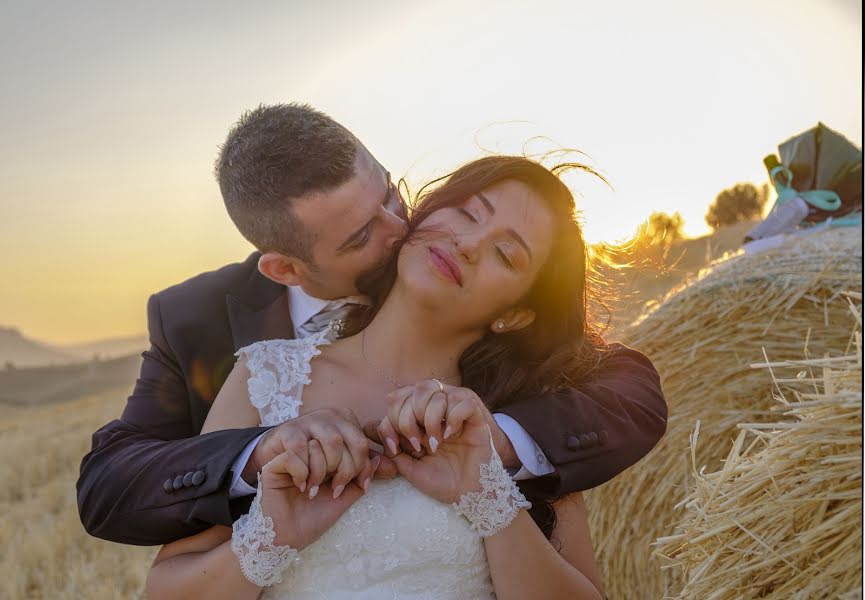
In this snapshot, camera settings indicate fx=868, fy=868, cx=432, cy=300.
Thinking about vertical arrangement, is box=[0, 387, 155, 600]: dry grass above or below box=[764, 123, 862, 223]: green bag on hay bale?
below

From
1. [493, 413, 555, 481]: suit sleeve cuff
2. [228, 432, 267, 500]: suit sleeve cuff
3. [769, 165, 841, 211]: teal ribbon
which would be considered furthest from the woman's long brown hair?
[769, 165, 841, 211]: teal ribbon

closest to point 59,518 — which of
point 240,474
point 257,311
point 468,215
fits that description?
point 257,311

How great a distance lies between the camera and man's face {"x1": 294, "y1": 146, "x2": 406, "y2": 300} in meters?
2.85

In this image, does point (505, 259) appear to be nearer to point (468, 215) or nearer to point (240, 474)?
point (468, 215)

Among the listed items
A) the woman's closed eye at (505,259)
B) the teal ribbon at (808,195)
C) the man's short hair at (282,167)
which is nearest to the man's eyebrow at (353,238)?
the man's short hair at (282,167)

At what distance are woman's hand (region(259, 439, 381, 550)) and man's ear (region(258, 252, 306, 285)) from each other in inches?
33.5

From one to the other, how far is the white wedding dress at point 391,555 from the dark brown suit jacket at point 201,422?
0.27 metres

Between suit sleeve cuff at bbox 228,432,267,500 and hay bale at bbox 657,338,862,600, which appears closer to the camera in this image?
hay bale at bbox 657,338,862,600

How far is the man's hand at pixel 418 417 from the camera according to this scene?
219cm

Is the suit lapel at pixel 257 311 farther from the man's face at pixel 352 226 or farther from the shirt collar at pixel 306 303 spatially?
the man's face at pixel 352 226

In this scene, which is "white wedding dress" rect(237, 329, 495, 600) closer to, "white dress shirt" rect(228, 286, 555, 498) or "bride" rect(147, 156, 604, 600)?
"bride" rect(147, 156, 604, 600)

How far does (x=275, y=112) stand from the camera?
116 inches

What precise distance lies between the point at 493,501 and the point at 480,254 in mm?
766

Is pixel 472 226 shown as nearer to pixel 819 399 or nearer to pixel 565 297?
pixel 565 297
